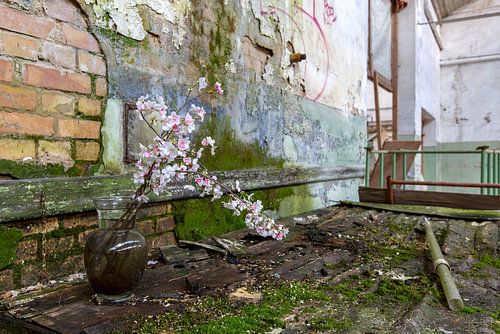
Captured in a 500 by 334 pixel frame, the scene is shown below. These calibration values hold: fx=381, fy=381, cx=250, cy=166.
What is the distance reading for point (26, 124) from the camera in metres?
1.47

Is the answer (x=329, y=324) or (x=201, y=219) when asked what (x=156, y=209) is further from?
(x=329, y=324)

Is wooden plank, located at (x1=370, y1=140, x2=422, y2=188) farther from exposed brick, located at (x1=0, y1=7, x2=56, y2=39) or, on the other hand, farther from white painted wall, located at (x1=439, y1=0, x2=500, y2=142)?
white painted wall, located at (x1=439, y1=0, x2=500, y2=142)

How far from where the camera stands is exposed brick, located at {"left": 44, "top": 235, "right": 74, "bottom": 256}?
1.51 meters

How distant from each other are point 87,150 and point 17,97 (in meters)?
0.35

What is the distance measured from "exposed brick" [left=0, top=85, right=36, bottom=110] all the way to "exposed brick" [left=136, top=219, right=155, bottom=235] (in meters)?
0.72

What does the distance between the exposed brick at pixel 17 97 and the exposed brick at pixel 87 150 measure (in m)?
0.25

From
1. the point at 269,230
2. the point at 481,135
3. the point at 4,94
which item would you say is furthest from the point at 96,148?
Answer: the point at 481,135

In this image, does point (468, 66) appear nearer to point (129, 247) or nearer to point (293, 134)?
point (293, 134)

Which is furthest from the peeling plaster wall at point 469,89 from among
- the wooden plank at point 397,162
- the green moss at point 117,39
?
the green moss at point 117,39

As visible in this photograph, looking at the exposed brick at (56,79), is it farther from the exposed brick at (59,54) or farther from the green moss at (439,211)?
the green moss at (439,211)

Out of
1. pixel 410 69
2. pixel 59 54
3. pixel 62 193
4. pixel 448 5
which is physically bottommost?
pixel 62 193

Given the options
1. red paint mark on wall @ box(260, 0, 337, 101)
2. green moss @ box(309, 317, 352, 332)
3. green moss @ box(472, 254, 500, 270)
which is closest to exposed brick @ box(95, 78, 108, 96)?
green moss @ box(309, 317, 352, 332)

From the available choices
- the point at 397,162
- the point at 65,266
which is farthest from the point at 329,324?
the point at 397,162

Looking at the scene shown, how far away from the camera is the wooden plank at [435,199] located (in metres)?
3.24
